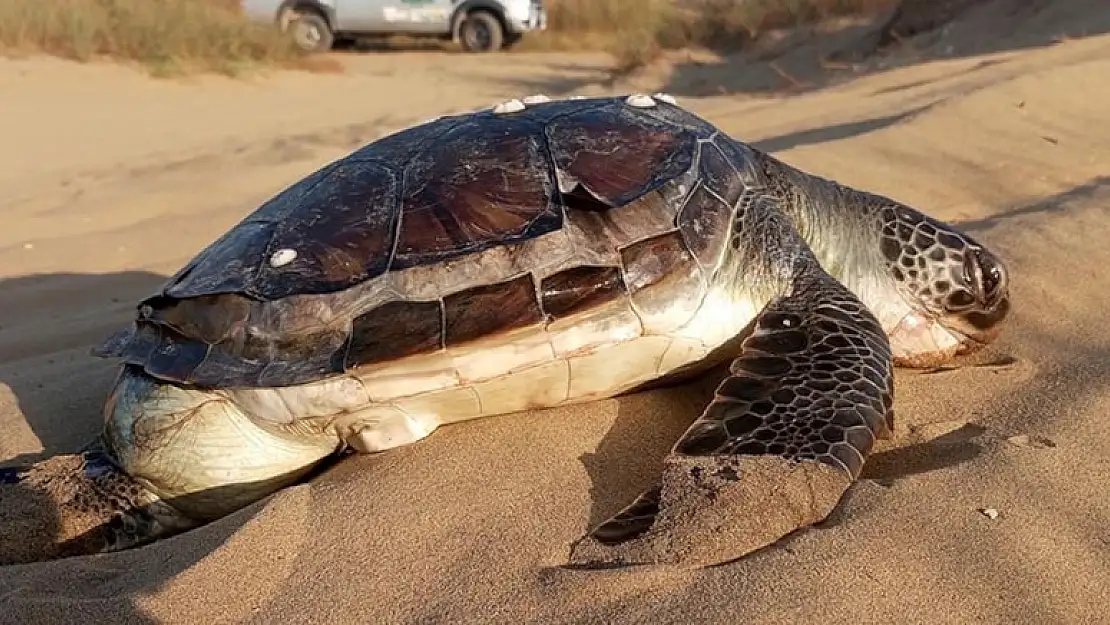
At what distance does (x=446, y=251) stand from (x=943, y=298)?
148 centimetres

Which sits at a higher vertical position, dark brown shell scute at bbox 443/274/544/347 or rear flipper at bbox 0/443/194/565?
dark brown shell scute at bbox 443/274/544/347

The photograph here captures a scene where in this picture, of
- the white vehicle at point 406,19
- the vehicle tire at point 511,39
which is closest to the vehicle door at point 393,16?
the white vehicle at point 406,19

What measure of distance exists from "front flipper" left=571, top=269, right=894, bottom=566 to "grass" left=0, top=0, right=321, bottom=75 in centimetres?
1059

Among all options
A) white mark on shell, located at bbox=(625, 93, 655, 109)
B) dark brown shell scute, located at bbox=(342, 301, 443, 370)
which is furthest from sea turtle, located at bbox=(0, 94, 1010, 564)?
white mark on shell, located at bbox=(625, 93, 655, 109)

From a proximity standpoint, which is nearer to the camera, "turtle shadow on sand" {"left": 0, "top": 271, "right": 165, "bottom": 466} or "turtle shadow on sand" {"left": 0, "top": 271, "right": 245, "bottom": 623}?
"turtle shadow on sand" {"left": 0, "top": 271, "right": 245, "bottom": 623}

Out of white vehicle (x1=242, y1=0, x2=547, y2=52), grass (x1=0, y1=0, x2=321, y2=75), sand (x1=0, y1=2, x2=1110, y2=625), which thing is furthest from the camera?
white vehicle (x1=242, y1=0, x2=547, y2=52)

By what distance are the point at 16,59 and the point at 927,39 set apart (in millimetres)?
11279

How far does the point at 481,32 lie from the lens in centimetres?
1622

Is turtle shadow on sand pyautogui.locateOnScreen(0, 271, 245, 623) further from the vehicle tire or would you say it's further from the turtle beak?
the vehicle tire

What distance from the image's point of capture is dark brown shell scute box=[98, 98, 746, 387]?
2.24 m

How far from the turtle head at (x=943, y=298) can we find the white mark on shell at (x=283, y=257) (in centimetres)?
172

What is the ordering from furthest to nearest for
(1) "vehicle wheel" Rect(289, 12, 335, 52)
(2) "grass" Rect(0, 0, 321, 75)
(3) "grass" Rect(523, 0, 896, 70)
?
1. (1) "vehicle wheel" Rect(289, 12, 335, 52)
2. (3) "grass" Rect(523, 0, 896, 70)
3. (2) "grass" Rect(0, 0, 321, 75)

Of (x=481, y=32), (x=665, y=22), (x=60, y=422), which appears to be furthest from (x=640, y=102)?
(x=665, y=22)

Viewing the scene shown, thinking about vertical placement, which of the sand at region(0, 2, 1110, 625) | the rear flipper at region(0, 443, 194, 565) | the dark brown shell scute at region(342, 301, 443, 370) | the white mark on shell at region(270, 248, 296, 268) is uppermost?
the white mark on shell at region(270, 248, 296, 268)
